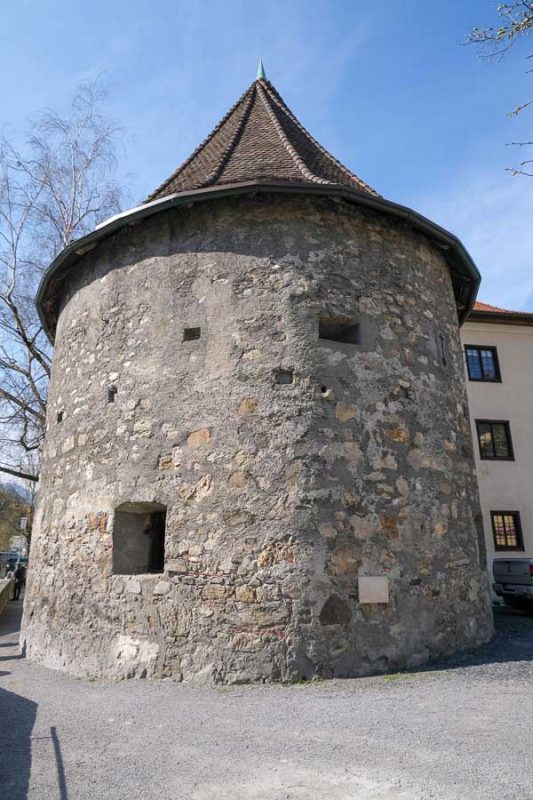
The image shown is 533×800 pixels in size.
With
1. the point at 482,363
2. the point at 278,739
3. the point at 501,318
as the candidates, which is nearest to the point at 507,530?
the point at 482,363

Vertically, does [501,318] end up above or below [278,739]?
above

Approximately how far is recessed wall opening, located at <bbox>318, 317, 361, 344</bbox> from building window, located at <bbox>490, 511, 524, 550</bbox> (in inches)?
395

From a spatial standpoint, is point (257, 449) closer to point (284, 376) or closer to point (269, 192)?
point (284, 376)

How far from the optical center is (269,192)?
21.3 feet

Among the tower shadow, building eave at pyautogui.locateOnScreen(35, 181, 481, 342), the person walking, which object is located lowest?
the tower shadow

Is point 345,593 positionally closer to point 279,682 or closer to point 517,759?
point 279,682

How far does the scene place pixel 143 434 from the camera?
248 inches

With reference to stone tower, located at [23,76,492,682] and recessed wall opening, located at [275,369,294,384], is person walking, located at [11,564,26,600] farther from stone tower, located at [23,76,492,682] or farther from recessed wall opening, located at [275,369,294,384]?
recessed wall opening, located at [275,369,294,384]

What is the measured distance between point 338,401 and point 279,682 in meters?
2.77

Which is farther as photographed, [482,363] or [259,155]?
[482,363]

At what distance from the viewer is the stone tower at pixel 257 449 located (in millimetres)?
5555

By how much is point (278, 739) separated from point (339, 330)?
168 inches

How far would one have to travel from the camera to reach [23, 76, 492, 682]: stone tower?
18.2 ft

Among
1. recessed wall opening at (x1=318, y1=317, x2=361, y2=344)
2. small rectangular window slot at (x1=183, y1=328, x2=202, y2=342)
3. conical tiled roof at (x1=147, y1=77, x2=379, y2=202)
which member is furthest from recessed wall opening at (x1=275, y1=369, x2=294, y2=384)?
conical tiled roof at (x1=147, y1=77, x2=379, y2=202)
